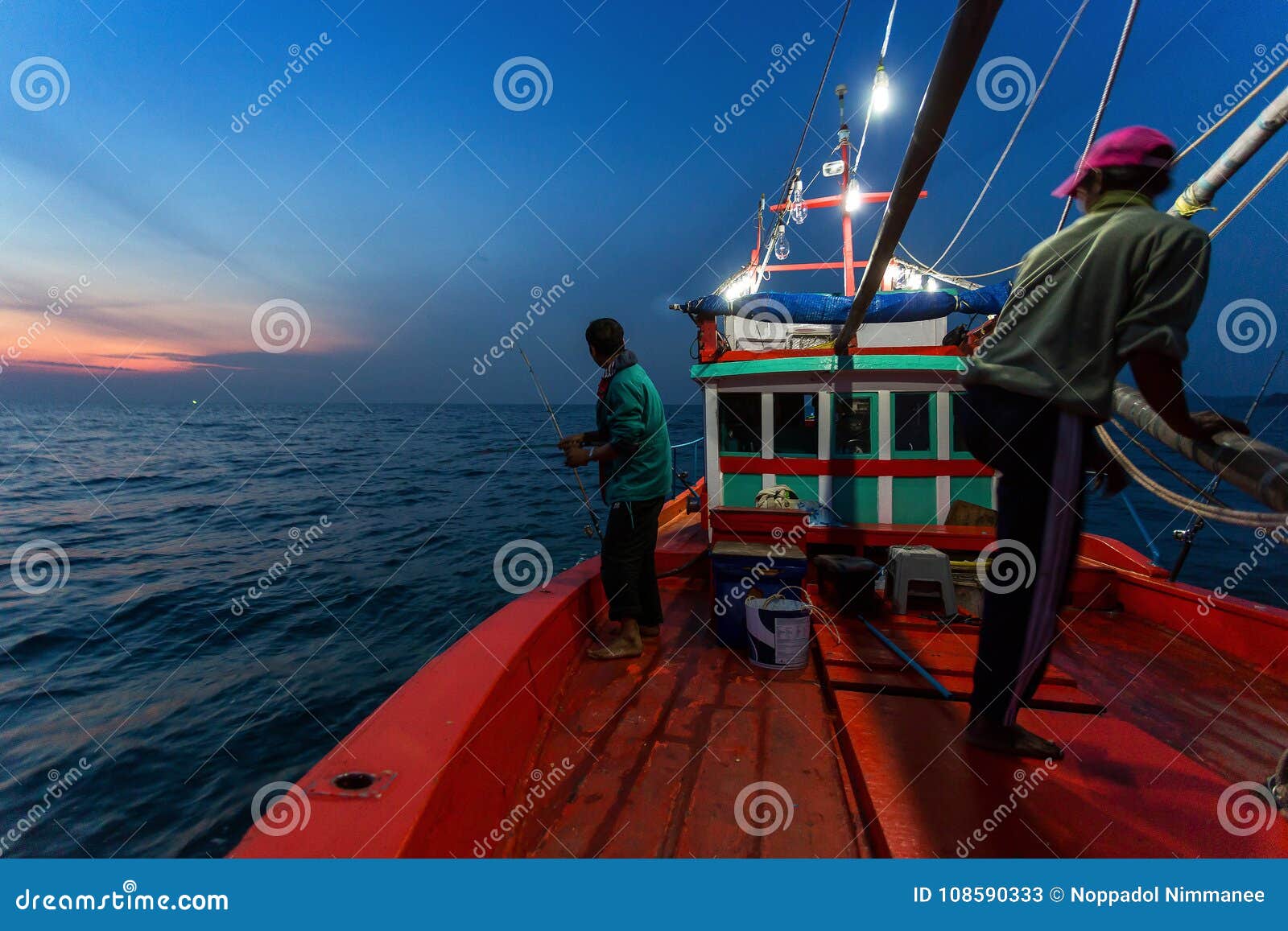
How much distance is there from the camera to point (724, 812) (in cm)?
193

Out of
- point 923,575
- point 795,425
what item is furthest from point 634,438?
point 795,425

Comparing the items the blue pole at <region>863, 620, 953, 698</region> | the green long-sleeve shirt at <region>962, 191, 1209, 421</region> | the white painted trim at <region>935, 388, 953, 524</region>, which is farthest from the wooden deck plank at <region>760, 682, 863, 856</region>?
the white painted trim at <region>935, 388, 953, 524</region>

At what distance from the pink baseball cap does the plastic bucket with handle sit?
7.76 feet

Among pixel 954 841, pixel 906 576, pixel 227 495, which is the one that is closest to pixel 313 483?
pixel 227 495

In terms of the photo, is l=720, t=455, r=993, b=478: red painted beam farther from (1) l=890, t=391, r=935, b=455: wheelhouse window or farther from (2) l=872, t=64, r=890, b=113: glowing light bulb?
(2) l=872, t=64, r=890, b=113: glowing light bulb

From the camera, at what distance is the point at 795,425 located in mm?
5684

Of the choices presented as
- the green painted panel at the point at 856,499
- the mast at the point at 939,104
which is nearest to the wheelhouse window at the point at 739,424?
the green painted panel at the point at 856,499

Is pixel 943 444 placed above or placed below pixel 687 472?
above

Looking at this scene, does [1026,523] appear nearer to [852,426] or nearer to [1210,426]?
[1210,426]

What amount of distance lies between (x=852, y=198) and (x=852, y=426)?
14.1 ft

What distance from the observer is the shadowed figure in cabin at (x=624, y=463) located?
3.08m

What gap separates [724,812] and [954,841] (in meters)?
0.74

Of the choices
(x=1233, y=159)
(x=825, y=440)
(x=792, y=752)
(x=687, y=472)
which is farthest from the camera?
(x=687, y=472)

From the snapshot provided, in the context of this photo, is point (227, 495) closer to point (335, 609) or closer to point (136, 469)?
point (136, 469)
